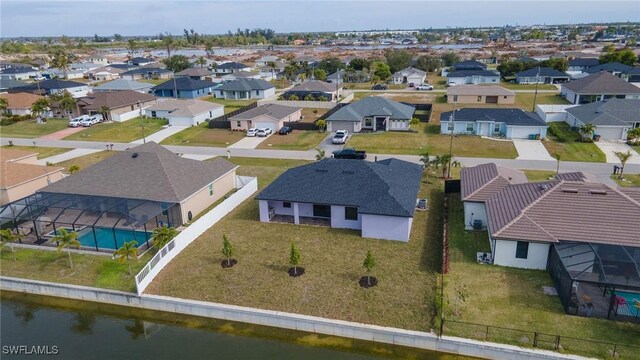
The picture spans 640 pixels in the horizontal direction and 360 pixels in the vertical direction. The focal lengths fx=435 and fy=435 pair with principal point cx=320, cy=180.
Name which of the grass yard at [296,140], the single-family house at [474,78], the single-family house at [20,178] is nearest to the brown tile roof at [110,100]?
the grass yard at [296,140]

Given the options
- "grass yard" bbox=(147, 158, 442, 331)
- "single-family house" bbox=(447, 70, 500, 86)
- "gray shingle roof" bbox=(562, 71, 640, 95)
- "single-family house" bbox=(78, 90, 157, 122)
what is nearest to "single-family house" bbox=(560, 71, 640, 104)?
"gray shingle roof" bbox=(562, 71, 640, 95)

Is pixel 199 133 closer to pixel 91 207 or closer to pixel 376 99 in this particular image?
pixel 376 99

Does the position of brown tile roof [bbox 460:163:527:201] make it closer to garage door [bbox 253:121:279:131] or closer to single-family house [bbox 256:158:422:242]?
single-family house [bbox 256:158:422:242]

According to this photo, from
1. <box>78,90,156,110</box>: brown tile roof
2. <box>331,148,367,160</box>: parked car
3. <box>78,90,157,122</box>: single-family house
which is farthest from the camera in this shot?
<box>78,90,156,110</box>: brown tile roof

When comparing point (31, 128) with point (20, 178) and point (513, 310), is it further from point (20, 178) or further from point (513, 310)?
point (513, 310)

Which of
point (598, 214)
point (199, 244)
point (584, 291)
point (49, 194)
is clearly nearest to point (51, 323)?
point (199, 244)

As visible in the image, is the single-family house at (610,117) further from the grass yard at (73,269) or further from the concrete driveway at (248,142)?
the grass yard at (73,269)
